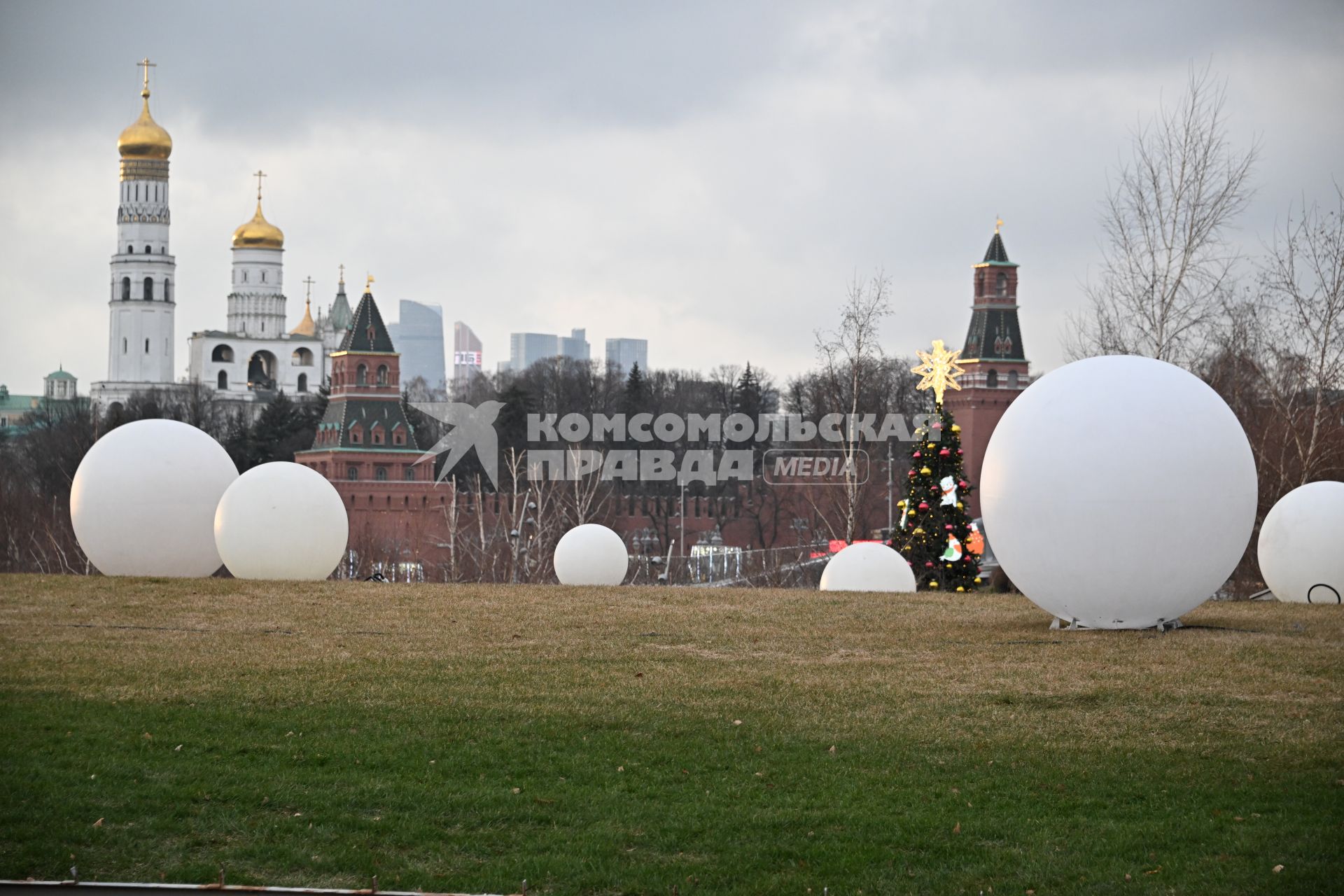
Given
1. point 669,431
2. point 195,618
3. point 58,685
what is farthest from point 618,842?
point 669,431

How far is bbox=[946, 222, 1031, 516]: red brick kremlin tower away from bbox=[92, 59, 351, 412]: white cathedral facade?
7130 centimetres

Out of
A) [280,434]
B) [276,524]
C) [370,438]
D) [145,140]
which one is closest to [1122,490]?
[276,524]

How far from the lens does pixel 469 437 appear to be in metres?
82.4

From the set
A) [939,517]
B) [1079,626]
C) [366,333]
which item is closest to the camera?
[1079,626]

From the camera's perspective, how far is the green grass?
304 inches

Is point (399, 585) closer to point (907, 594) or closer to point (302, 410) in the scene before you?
point (907, 594)

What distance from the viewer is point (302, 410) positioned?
9069 cm

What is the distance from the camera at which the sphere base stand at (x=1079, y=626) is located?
48.5ft

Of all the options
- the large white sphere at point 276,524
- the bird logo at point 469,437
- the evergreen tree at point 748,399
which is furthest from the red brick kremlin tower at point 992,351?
the large white sphere at point 276,524

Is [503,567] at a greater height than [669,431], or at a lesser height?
lesser

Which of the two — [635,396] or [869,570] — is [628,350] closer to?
[635,396]

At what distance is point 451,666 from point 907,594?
8.48m

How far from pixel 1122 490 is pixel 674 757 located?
5.87 m

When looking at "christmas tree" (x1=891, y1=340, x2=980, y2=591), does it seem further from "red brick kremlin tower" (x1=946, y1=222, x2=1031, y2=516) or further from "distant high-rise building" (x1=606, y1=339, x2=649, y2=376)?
"distant high-rise building" (x1=606, y1=339, x2=649, y2=376)
